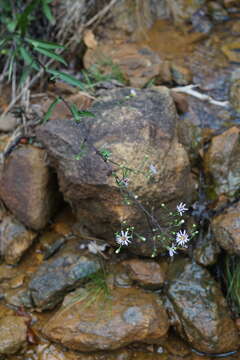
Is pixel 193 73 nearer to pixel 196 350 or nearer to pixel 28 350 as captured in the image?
pixel 196 350

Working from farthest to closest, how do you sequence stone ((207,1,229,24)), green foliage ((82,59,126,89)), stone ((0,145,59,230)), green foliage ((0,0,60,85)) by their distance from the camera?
1. stone ((207,1,229,24))
2. green foliage ((82,59,126,89))
3. green foliage ((0,0,60,85))
4. stone ((0,145,59,230))

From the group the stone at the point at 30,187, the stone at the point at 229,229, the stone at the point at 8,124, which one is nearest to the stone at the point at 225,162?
the stone at the point at 229,229

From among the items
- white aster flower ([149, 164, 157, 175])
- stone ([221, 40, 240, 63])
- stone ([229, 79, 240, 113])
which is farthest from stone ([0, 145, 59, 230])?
stone ([221, 40, 240, 63])

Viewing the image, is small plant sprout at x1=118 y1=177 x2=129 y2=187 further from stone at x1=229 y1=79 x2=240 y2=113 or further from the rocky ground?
stone at x1=229 y1=79 x2=240 y2=113

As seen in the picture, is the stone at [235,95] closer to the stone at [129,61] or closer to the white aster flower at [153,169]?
the stone at [129,61]

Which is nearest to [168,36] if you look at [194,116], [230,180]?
[194,116]

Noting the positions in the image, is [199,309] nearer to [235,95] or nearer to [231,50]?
[235,95]
